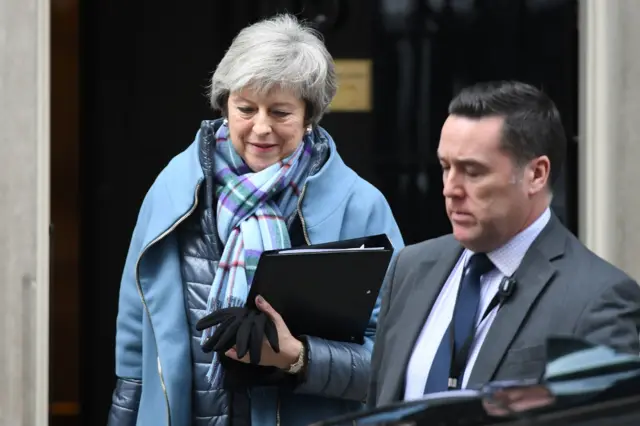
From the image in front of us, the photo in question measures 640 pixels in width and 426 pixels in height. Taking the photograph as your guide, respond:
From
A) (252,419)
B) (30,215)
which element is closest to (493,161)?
(252,419)

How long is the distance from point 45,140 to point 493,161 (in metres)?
3.25

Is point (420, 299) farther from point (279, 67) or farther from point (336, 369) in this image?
point (279, 67)

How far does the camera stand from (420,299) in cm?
316

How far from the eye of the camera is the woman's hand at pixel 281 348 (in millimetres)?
3629

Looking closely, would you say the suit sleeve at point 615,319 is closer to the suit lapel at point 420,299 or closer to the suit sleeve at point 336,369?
the suit lapel at point 420,299

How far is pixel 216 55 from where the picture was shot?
6.44m

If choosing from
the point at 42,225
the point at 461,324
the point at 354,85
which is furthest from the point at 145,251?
the point at 354,85

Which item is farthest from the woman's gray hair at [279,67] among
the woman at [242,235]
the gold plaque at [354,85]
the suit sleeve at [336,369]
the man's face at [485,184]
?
the gold plaque at [354,85]

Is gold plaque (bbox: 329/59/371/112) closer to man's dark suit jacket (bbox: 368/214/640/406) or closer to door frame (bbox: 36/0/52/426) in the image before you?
door frame (bbox: 36/0/52/426)

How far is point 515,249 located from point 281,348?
0.87 m

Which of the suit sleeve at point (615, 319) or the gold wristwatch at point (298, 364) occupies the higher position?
the suit sleeve at point (615, 319)

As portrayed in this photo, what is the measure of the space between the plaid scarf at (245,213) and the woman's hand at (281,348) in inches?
6.5

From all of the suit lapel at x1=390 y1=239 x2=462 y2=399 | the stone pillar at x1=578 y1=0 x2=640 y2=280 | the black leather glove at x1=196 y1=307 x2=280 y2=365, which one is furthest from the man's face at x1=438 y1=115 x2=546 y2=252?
the stone pillar at x1=578 y1=0 x2=640 y2=280

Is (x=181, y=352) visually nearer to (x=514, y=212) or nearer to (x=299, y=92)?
(x=299, y=92)
